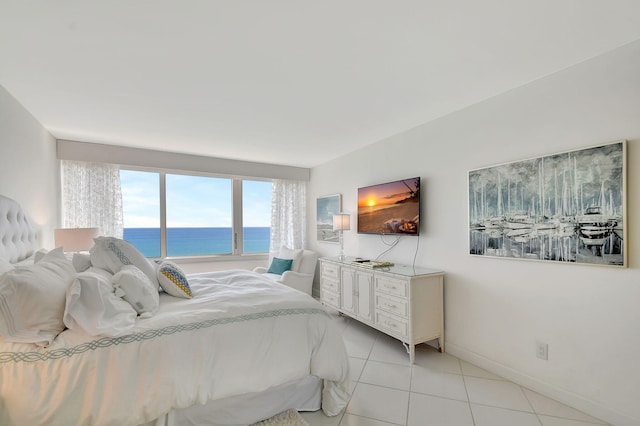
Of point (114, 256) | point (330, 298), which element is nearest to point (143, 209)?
point (114, 256)

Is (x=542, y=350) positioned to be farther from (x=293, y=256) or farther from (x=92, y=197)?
(x=92, y=197)

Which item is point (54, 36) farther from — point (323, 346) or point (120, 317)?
point (323, 346)

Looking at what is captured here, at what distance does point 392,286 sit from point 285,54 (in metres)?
2.35

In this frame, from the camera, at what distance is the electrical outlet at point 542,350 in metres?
2.17

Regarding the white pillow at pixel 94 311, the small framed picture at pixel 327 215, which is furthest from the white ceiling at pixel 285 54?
the small framed picture at pixel 327 215

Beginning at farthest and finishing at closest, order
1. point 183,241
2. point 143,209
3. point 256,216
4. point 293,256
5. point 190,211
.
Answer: point 256,216
point 190,211
point 183,241
point 293,256
point 143,209

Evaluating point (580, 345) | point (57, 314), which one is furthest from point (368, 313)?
point (57, 314)

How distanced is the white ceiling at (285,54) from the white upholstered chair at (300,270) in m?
2.38

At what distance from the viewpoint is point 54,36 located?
1.68 metres

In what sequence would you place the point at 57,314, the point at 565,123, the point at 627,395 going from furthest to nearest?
the point at 565,123 → the point at 627,395 → the point at 57,314

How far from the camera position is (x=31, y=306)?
4.56ft

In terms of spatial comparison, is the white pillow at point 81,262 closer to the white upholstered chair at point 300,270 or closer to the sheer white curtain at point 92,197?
the sheer white curtain at point 92,197

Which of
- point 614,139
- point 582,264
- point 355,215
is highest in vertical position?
point 614,139

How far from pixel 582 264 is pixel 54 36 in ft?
12.2
